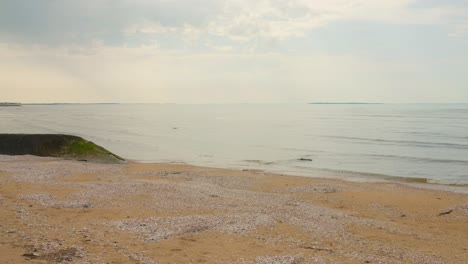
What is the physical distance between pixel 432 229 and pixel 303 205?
4701 millimetres

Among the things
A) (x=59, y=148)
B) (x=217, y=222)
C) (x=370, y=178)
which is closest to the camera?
(x=217, y=222)

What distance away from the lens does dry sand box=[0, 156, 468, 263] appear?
33.0 feet

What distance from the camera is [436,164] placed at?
34188mm

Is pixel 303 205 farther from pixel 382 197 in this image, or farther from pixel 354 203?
Result: pixel 382 197

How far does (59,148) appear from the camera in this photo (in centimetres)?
3133

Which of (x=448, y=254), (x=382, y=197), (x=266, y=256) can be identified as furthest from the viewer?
(x=382, y=197)

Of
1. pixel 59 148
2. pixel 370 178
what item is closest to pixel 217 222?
pixel 370 178

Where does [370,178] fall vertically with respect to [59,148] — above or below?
below

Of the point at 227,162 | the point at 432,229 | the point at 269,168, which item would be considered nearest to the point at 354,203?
the point at 432,229

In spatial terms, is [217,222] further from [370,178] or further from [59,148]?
[59,148]

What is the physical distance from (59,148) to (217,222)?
2224 cm

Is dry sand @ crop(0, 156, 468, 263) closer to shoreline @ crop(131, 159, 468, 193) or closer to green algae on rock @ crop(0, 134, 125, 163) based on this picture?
shoreline @ crop(131, 159, 468, 193)

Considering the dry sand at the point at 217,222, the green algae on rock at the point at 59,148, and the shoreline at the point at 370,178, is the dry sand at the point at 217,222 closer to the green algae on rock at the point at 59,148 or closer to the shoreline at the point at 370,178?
the shoreline at the point at 370,178

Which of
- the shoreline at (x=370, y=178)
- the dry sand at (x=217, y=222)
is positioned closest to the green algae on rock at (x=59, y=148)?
the dry sand at (x=217, y=222)
